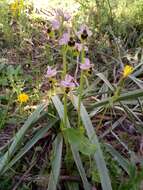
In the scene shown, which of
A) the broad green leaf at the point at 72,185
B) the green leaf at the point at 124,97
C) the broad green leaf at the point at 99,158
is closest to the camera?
the broad green leaf at the point at 99,158

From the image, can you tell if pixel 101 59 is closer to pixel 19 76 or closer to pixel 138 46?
pixel 138 46

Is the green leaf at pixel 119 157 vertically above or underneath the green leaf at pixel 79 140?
underneath

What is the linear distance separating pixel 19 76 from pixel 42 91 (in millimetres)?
208

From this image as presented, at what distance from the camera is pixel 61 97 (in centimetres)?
215

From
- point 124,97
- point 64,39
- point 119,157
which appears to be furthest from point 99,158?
point 64,39

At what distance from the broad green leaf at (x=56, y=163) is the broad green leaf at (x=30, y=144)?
8cm

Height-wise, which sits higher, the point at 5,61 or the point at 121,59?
the point at 5,61

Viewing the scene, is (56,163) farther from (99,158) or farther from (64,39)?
(64,39)

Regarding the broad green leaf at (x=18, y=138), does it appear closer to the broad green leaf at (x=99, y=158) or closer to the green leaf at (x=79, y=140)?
the broad green leaf at (x=99, y=158)

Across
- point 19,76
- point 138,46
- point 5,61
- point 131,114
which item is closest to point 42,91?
point 19,76

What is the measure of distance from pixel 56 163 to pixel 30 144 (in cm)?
20

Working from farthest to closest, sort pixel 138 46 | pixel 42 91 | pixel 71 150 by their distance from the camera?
pixel 138 46
pixel 42 91
pixel 71 150

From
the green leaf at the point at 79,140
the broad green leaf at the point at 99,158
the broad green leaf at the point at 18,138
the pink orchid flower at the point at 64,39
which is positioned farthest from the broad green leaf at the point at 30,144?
the pink orchid flower at the point at 64,39

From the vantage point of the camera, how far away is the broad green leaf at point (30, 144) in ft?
5.95
